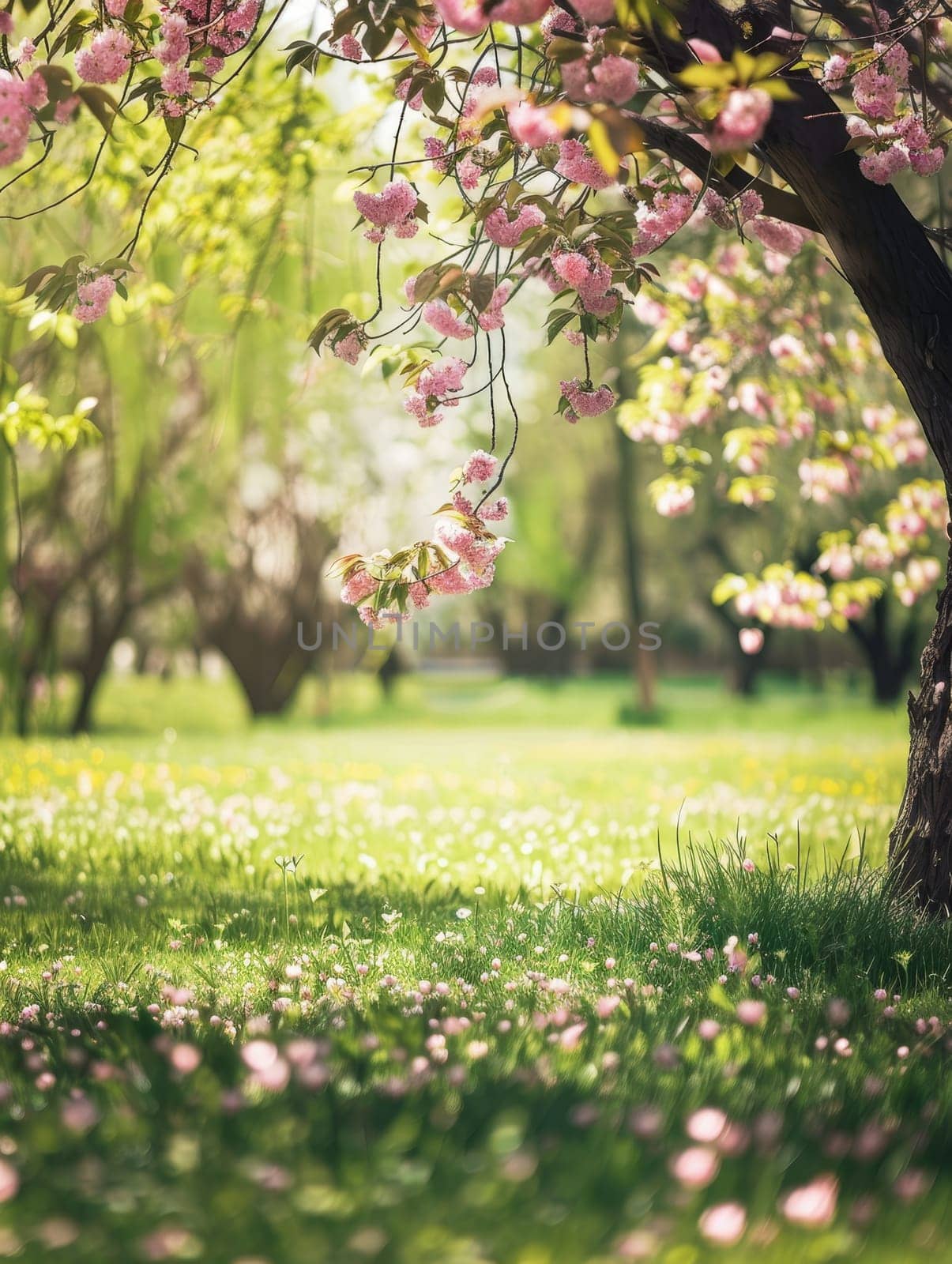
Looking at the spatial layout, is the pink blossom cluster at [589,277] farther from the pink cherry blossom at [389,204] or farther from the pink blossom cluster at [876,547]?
the pink blossom cluster at [876,547]

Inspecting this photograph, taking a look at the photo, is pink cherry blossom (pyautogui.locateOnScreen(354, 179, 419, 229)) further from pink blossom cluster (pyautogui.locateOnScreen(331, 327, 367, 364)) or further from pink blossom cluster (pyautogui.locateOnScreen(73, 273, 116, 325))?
pink blossom cluster (pyautogui.locateOnScreen(73, 273, 116, 325))

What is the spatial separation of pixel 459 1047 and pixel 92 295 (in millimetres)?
2909

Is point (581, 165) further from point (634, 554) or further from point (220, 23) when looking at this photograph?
point (634, 554)

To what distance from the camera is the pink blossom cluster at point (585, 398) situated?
4324 millimetres

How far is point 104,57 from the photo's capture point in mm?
3746

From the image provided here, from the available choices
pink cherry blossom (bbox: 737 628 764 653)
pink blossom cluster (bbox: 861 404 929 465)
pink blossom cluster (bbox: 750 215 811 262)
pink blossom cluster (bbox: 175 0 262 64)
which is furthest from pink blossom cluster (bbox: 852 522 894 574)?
pink blossom cluster (bbox: 175 0 262 64)

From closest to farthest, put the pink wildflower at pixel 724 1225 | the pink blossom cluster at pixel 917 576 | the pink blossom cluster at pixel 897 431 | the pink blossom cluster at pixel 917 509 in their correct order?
1. the pink wildflower at pixel 724 1225
2. the pink blossom cluster at pixel 917 509
3. the pink blossom cluster at pixel 897 431
4. the pink blossom cluster at pixel 917 576

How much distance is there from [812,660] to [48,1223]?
37048mm

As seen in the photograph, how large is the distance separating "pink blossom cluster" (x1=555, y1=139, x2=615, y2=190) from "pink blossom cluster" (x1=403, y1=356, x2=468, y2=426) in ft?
2.51

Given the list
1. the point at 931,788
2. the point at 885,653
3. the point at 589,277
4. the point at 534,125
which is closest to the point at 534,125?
the point at 534,125

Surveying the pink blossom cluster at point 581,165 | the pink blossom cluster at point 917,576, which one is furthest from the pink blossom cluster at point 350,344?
the pink blossom cluster at point 917,576

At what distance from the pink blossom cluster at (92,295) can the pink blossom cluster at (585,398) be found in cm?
174

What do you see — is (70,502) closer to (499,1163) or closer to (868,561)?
(868,561)

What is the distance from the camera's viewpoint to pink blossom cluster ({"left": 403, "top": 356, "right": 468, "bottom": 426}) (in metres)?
4.16
